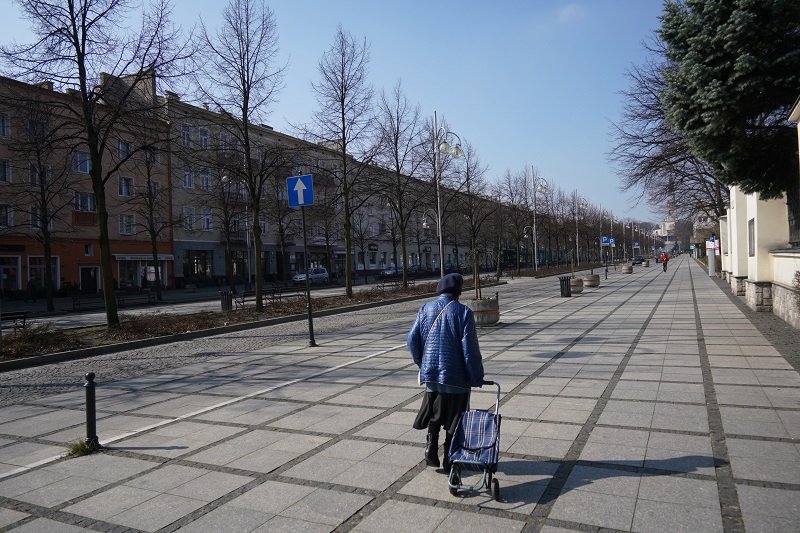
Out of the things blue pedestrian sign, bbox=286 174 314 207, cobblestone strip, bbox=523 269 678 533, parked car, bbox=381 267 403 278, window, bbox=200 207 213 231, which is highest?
window, bbox=200 207 213 231

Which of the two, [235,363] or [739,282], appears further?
[739,282]

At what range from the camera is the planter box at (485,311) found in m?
14.8

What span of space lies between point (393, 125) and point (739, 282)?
18.6 metres

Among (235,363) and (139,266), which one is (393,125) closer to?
(235,363)

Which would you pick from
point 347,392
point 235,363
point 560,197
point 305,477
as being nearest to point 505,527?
point 305,477

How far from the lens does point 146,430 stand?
21.2 feet

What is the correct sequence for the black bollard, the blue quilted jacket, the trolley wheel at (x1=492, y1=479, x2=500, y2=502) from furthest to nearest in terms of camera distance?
the black bollard, the blue quilted jacket, the trolley wheel at (x1=492, y1=479, x2=500, y2=502)

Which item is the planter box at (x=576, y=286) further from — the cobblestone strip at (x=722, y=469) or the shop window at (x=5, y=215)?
the shop window at (x=5, y=215)

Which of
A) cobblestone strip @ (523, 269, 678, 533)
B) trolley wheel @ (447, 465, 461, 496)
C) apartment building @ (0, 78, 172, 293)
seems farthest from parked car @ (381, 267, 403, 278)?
trolley wheel @ (447, 465, 461, 496)

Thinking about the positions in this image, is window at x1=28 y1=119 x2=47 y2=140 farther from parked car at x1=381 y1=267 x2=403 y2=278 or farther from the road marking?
parked car at x1=381 y1=267 x2=403 y2=278

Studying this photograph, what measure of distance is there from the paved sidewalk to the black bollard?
0.22 metres

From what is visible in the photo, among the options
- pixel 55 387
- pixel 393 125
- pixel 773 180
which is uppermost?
pixel 393 125

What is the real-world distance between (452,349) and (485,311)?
10.6m

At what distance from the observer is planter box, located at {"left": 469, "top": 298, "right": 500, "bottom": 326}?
48.5 feet
